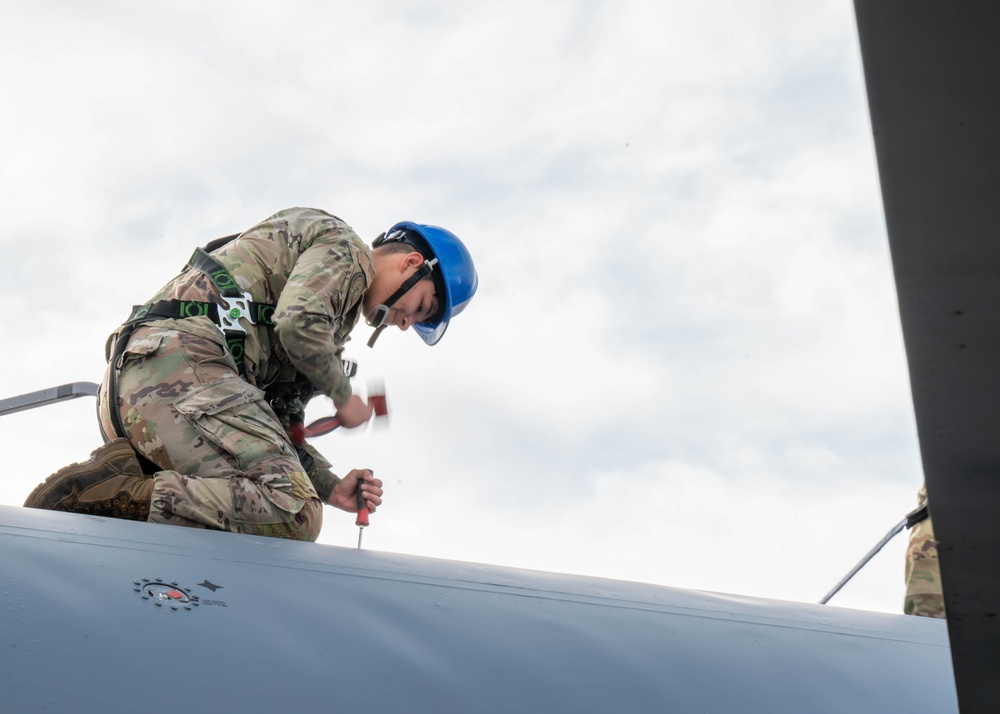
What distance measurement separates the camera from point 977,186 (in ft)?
3.92

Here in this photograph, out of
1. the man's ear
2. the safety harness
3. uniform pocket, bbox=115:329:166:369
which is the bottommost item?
uniform pocket, bbox=115:329:166:369

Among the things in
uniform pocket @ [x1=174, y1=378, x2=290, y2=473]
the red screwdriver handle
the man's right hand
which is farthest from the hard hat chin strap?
uniform pocket @ [x1=174, y1=378, x2=290, y2=473]

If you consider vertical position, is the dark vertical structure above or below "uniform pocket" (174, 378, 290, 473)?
below

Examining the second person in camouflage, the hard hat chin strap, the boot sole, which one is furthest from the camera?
the hard hat chin strap

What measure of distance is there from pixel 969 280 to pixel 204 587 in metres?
1.83

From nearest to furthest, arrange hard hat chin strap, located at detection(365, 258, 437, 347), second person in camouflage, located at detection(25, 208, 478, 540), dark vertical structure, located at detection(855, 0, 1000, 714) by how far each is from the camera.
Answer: dark vertical structure, located at detection(855, 0, 1000, 714) < second person in camouflage, located at detection(25, 208, 478, 540) < hard hat chin strap, located at detection(365, 258, 437, 347)

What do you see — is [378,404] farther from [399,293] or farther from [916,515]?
[916,515]

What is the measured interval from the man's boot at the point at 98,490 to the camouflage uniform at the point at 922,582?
10.4 ft

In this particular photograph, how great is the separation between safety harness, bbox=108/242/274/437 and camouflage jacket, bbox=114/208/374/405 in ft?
0.09

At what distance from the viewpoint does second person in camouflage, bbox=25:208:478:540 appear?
131 inches

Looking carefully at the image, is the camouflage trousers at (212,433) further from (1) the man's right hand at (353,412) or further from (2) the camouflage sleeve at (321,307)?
(1) the man's right hand at (353,412)

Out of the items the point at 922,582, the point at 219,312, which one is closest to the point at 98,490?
the point at 219,312

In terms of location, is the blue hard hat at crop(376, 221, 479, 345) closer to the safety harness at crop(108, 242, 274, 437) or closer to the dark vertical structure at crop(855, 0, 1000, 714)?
the safety harness at crop(108, 242, 274, 437)

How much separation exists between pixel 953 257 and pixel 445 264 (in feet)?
11.6
